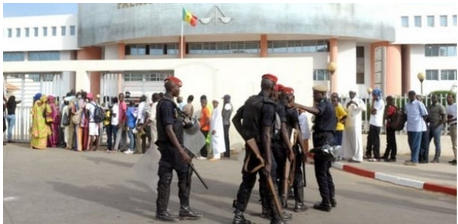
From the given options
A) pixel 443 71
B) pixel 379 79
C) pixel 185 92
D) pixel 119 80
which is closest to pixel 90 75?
pixel 119 80

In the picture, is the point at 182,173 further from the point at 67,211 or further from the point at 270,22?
the point at 270,22

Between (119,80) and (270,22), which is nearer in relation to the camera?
(119,80)

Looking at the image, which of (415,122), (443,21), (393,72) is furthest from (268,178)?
(443,21)

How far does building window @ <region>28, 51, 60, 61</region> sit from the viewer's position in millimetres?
51775

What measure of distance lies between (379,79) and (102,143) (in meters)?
33.9

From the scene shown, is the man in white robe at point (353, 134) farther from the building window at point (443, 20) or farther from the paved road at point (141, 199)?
the building window at point (443, 20)

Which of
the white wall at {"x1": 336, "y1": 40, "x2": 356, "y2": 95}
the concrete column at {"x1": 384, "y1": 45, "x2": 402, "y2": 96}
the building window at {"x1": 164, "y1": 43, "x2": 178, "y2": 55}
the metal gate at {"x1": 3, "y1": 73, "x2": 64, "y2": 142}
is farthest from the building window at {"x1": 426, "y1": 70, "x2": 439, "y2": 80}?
the metal gate at {"x1": 3, "y1": 73, "x2": 64, "y2": 142}

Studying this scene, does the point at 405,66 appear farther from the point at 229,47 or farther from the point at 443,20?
the point at 229,47

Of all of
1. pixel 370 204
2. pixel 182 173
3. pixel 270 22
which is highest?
pixel 270 22

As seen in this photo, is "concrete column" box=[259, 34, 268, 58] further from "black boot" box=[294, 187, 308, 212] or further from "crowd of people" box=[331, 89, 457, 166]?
"black boot" box=[294, 187, 308, 212]

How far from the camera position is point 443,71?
45.3 meters

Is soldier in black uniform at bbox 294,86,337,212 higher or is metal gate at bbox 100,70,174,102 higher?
metal gate at bbox 100,70,174,102

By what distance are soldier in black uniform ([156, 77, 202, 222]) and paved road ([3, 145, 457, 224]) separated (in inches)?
9.0

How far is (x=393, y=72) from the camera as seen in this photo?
43.0 metres
